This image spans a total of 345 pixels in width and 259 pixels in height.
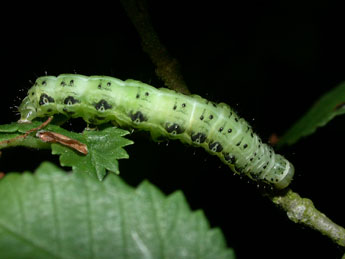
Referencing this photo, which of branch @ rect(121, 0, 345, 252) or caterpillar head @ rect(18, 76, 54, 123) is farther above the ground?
branch @ rect(121, 0, 345, 252)

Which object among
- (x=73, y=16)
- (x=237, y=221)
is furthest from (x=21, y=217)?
(x=73, y=16)

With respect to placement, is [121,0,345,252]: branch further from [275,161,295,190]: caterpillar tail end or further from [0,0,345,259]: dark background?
[0,0,345,259]: dark background

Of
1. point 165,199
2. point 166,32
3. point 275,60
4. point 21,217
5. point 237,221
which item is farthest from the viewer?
point 275,60

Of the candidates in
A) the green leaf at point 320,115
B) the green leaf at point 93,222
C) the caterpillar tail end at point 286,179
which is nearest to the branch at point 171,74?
the caterpillar tail end at point 286,179

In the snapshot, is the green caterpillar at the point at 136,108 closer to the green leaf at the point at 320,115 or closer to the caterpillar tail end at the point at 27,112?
the caterpillar tail end at the point at 27,112

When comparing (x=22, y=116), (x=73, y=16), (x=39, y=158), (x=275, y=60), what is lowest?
(x=39, y=158)

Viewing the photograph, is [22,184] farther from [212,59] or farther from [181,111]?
[212,59]

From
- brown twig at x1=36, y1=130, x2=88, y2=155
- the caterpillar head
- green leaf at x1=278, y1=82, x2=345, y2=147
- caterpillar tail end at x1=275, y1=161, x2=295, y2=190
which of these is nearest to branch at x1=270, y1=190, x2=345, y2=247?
caterpillar tail end at x1=275, y1=161, x2=295, y2=190

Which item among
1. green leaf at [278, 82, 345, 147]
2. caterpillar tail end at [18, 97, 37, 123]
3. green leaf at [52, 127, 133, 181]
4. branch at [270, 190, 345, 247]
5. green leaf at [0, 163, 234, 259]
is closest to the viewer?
green leaf at [0, 163, 234, 259]
